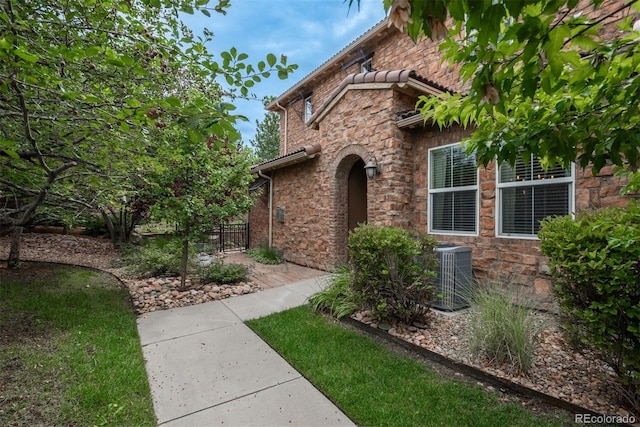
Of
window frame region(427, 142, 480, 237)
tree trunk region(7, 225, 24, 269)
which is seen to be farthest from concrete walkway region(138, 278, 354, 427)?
tree trunk region(7, 225, 24, 269)

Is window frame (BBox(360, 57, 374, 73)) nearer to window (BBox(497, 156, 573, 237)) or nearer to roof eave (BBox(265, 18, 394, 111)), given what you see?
roof eave (BBox(265, 18, 394, 111))

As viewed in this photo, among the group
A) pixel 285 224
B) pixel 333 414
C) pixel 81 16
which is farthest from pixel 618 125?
pixel 285 224

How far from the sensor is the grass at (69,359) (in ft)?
8.05

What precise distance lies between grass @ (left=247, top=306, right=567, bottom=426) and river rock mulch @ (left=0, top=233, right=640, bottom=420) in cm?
39

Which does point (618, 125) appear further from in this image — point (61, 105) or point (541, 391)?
point (61, 105)

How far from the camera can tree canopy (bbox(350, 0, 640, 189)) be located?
1022mm

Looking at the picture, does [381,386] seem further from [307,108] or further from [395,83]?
[307,108]

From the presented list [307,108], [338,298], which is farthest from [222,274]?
[307,108]

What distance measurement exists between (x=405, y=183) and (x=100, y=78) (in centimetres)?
522

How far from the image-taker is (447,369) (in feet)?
10.5

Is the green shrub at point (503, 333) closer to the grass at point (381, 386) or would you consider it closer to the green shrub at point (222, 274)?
the grass at point (381, 386)

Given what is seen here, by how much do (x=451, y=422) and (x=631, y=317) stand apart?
5.14ft

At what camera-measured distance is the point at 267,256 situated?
32.0 ft

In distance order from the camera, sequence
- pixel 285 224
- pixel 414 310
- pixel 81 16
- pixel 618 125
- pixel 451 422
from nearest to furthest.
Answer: pixel 618 125 < pixel 451 422 < pixel 81 16 < pixel 414 310 < pixel 285 224
